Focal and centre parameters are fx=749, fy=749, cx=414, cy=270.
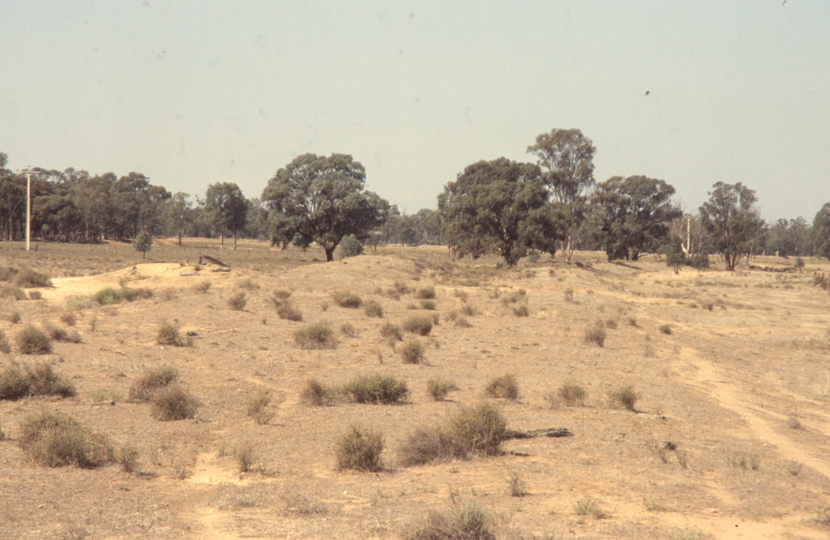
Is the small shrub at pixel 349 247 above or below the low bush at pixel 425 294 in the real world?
above

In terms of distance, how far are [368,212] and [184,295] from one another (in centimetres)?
3530

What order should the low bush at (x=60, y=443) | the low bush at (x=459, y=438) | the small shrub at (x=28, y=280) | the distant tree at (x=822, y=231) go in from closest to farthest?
the low bush at (x=60, y=443)
the low bush at (x=459, y=438)
the small shrub at (x=28, y=280)
the distant tree at (x=822, y=231)

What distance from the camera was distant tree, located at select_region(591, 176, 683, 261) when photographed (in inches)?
3430

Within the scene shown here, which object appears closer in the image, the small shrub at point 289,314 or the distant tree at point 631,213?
the small shrub at point 289,314

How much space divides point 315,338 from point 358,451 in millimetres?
12500

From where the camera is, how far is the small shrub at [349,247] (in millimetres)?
62281

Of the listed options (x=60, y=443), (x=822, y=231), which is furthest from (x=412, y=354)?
(x=822, y=231)

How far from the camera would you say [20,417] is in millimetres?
→ 12234

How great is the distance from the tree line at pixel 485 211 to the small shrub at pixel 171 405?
51.8 m

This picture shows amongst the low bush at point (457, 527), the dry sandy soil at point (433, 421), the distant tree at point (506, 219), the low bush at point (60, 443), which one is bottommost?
the dry sandy soil at point (433, 421)

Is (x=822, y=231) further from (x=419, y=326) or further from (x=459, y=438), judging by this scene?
(x=459, y=438)

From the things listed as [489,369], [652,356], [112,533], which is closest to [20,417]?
[112,533]

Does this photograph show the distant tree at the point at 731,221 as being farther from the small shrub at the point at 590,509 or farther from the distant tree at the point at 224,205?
the small shrub at the point at 590,509

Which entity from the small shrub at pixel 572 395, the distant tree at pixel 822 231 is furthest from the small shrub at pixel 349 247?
the distant tree at pixel 822 231
